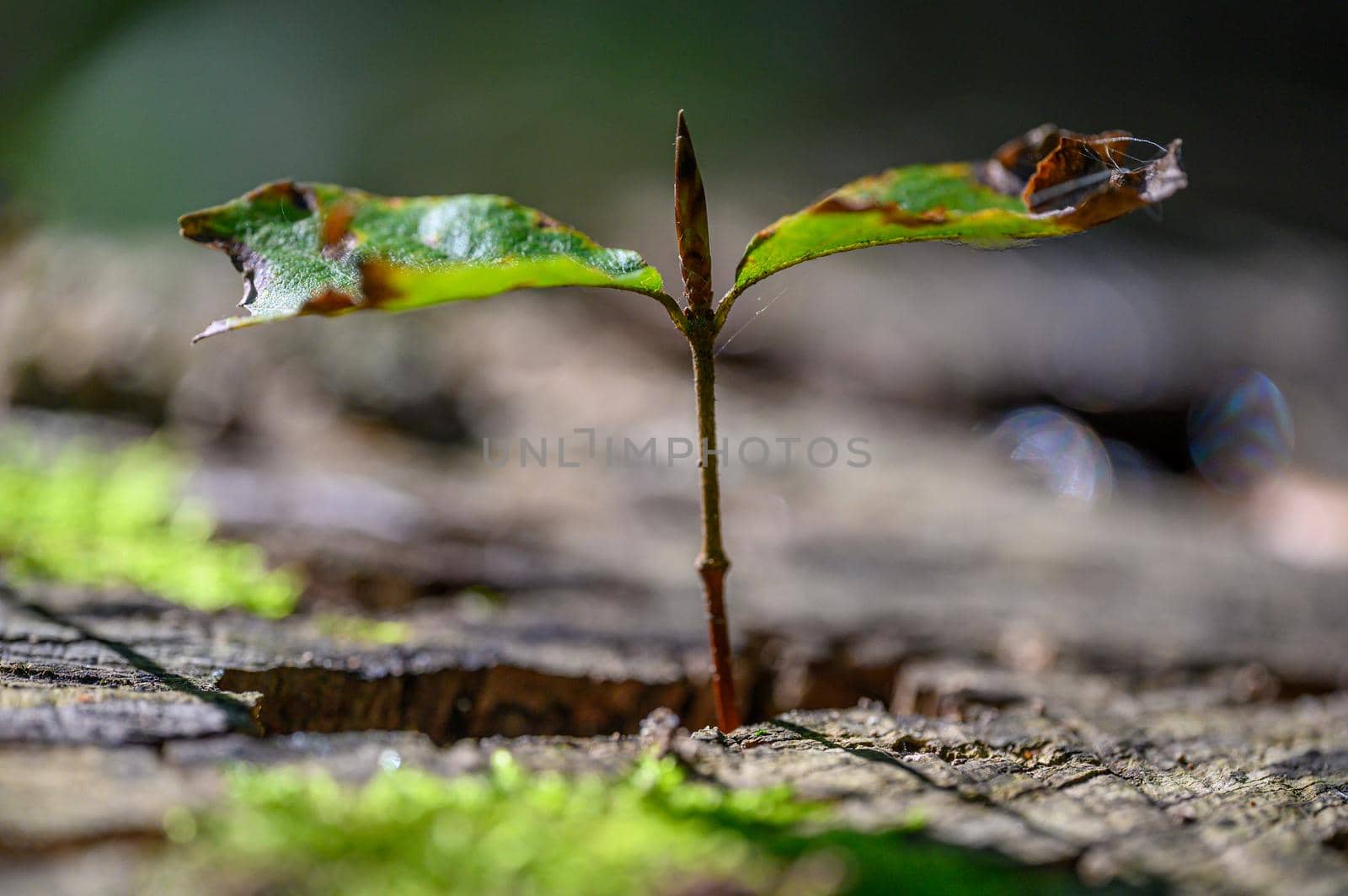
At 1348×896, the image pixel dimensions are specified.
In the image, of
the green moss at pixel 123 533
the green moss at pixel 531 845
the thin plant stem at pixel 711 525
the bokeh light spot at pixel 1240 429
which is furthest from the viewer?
the bokeh light spot at pixel 1240 429

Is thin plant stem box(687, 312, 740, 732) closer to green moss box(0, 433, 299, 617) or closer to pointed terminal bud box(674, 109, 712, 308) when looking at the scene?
pointed terminal bud box(674, 109, 712, 308)

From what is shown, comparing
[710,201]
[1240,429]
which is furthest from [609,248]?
[710,201]

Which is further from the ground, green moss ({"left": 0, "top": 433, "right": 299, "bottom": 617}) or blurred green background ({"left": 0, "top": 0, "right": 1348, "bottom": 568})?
blurred green background ({"left": 0, "top": 0, "right": 1348, "bottom": 568})

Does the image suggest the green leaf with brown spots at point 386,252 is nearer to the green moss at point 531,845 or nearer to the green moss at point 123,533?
the green moss at point 531,845

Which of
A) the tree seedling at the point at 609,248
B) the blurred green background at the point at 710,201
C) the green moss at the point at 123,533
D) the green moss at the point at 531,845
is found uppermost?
the blurred green background at the point at 710,201

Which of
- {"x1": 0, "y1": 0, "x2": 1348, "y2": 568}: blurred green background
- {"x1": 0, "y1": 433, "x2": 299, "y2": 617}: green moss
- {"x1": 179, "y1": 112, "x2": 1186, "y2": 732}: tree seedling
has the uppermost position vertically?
Answer: {"x1": 0, "y1": 0, "x2": 1348, "y2": 568}: blurred green background

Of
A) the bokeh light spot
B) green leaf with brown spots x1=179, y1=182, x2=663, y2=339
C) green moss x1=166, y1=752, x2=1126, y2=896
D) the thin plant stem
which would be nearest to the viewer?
green moss x1=166, y1=752, x2=1126, y2=896

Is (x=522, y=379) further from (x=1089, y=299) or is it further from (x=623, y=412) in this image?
(x=1089, y=299)

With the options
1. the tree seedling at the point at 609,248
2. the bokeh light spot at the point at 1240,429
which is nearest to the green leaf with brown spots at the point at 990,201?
the tree seedling at the point at 609,248

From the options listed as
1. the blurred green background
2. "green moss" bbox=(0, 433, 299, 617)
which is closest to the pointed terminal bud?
the blurred green background
